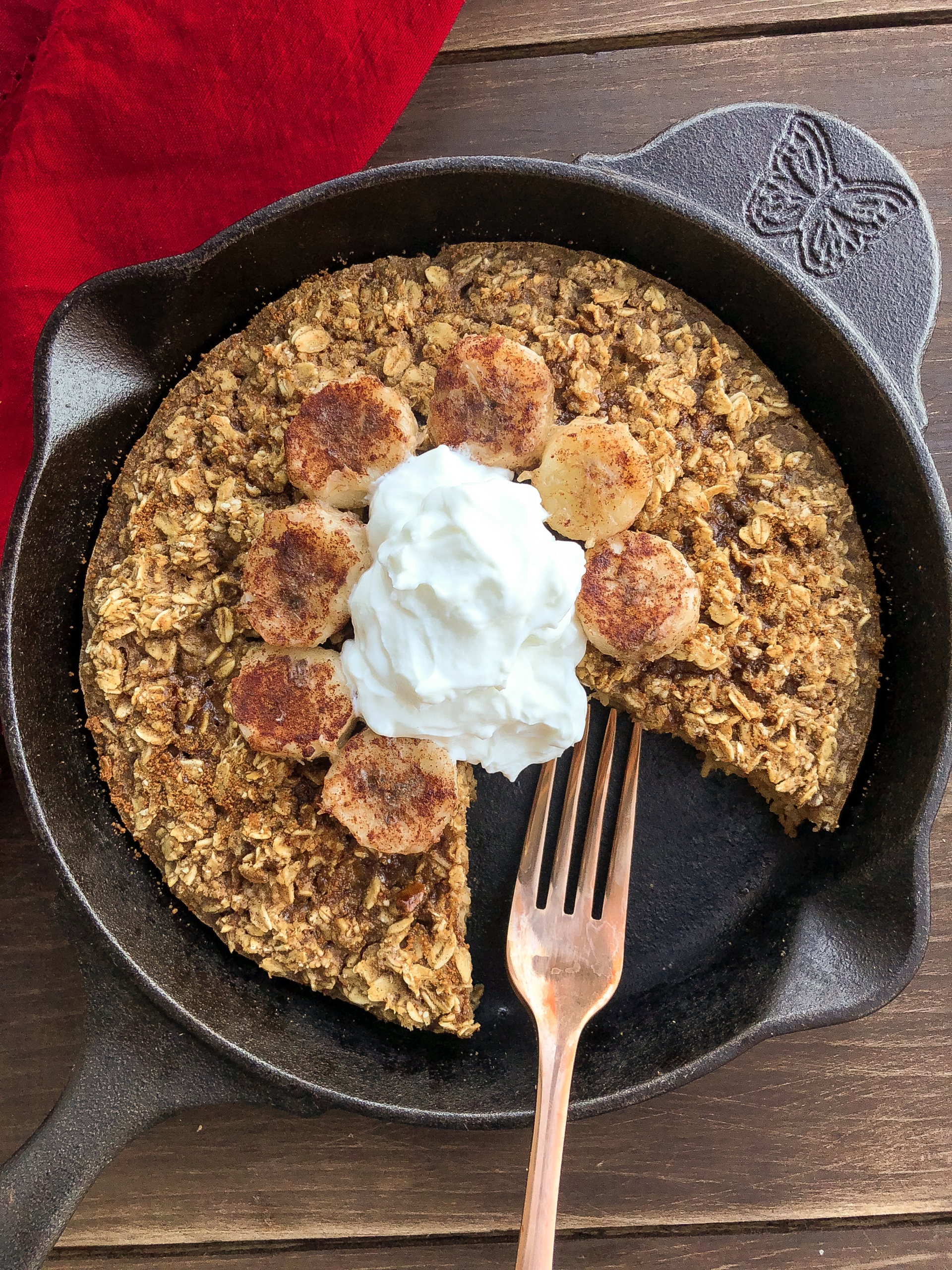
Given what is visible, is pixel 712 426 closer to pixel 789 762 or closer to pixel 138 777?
pixel 789 762

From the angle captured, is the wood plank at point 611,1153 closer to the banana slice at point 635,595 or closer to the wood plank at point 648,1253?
the wood plank at point 648,1253

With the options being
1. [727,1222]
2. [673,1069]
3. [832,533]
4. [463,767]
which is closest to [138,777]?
[463,767]

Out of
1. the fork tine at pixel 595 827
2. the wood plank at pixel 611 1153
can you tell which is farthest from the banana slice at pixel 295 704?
the wood plank at pixel 611 1153

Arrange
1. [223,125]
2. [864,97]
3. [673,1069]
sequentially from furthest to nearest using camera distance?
[864,97], [223,125], [673,1069]

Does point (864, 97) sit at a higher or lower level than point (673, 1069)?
higher

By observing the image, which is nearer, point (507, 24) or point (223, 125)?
point (223, 125)

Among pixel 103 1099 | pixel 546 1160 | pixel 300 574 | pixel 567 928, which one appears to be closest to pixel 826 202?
pixel 300 574

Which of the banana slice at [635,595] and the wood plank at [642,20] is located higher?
the wood plank at [642,20]

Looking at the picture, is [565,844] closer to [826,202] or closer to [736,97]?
[826,202]
